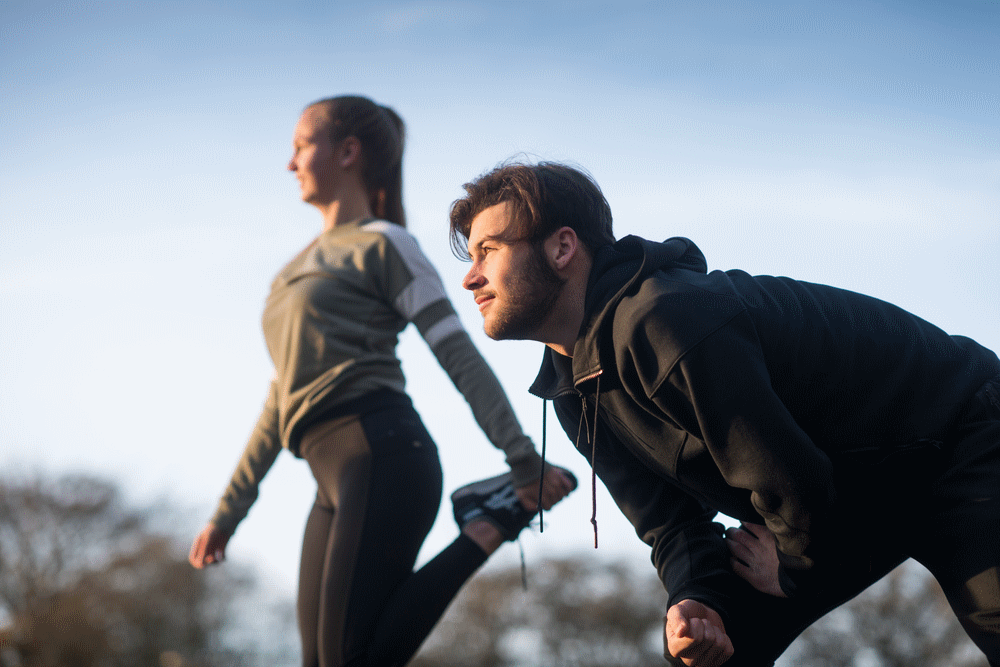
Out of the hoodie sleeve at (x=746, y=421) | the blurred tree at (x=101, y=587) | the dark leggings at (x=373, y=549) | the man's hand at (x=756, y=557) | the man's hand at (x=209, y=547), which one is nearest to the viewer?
the hoodie sleeve at (x=746, y=421)

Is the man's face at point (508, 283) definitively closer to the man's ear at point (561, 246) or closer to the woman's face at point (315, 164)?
the man's ear at point (561, 246)

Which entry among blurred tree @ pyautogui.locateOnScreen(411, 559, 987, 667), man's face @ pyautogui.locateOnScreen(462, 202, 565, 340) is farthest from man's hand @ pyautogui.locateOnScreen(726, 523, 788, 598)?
blurred tree @ pyautogui.locateOnScreen(411, 559, 987, 667)

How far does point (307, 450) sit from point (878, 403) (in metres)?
2.06

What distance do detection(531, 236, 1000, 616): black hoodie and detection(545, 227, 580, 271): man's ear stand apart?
0.09 metres

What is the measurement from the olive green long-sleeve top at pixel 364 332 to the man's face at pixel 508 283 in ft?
2.39

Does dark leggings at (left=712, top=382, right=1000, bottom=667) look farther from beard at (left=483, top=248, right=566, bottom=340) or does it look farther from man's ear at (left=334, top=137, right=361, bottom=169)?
man's ear at (left=334, top=137, right=361, bottom=169)

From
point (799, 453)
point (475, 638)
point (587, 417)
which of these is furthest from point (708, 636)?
point (475, 638)

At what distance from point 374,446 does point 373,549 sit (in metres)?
0.36

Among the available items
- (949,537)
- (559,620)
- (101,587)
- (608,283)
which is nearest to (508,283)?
(608,283)

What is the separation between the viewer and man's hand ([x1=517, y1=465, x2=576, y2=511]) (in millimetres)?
3176

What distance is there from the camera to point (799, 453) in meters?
2.08

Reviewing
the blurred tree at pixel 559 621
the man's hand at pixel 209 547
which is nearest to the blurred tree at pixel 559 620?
the blurred tree at pixel 559 621

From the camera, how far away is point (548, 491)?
3.18 m

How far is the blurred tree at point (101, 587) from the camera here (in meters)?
22.3
